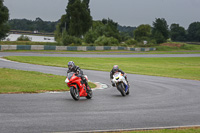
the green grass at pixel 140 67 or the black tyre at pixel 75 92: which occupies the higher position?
the black tyre at pixel 75 92

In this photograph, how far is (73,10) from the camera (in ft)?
399

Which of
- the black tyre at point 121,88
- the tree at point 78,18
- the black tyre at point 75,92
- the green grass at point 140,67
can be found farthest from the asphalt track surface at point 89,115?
the tree at point 78,18

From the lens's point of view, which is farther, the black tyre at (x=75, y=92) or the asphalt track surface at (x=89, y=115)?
the black tyre at (x=75, y=92)

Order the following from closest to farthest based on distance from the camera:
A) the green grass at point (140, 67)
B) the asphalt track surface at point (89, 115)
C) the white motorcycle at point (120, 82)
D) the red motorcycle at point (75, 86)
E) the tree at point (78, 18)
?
the asphalt track surface at point (89, 115)
the red motorcycle at point (75, 86)
the white motorcycle at point (120, 82)
the green grass at point (140, 67)
the tree at point (78, 18)

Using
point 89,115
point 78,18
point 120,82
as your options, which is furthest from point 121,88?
point 78,18

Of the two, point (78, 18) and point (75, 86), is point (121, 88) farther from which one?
point (78, 18)

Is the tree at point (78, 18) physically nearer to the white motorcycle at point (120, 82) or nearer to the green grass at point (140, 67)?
the green grass at point (140, 67)

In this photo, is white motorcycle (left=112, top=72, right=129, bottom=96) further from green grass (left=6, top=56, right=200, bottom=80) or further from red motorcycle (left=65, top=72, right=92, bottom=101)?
green grass (left=6, top=56, right=200, bottom=80)

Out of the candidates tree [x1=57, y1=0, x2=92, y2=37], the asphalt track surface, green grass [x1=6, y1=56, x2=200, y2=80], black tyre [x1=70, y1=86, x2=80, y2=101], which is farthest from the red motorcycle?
tree [x1=57, y1=0, x2=92, y2=37]

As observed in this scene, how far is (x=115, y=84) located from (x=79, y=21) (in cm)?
10493

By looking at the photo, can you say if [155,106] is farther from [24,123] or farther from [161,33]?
[161,33]

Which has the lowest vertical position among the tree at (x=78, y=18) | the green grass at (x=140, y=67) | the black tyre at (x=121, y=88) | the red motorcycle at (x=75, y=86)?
the green grass at (x=140, y=67)

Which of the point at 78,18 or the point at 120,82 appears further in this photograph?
the point at 78,18

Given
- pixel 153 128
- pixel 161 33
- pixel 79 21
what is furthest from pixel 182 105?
pixel 161 33
